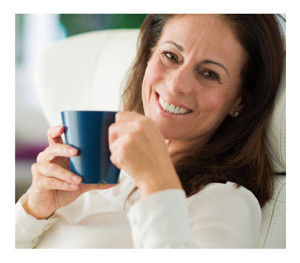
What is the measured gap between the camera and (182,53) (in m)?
0.99

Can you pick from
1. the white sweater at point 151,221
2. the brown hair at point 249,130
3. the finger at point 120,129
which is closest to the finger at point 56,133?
the finger at point 120,129

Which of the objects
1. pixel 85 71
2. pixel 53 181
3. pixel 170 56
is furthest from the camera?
pixel 85 71

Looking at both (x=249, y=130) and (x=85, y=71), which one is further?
(x=85, y=71)

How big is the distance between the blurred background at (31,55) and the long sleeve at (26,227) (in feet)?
0.39

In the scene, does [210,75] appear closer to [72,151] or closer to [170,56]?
[170,56]

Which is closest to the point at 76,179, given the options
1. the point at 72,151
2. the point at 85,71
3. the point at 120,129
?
the point at 72,151

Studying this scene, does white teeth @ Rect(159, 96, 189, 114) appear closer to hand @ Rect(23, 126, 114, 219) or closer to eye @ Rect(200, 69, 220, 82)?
eye @ Rect(200, 69, 220, 82)

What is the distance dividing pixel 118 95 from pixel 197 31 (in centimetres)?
61

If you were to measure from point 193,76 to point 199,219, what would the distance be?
14.1 inches

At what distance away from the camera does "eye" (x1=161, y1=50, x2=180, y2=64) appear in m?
1.02

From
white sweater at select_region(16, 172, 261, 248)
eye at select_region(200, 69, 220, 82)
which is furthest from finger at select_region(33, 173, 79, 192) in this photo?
eye at select_region(200, 69, 220, 82)

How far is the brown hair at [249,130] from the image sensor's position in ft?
3.28

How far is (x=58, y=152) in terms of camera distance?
2.69 ft
